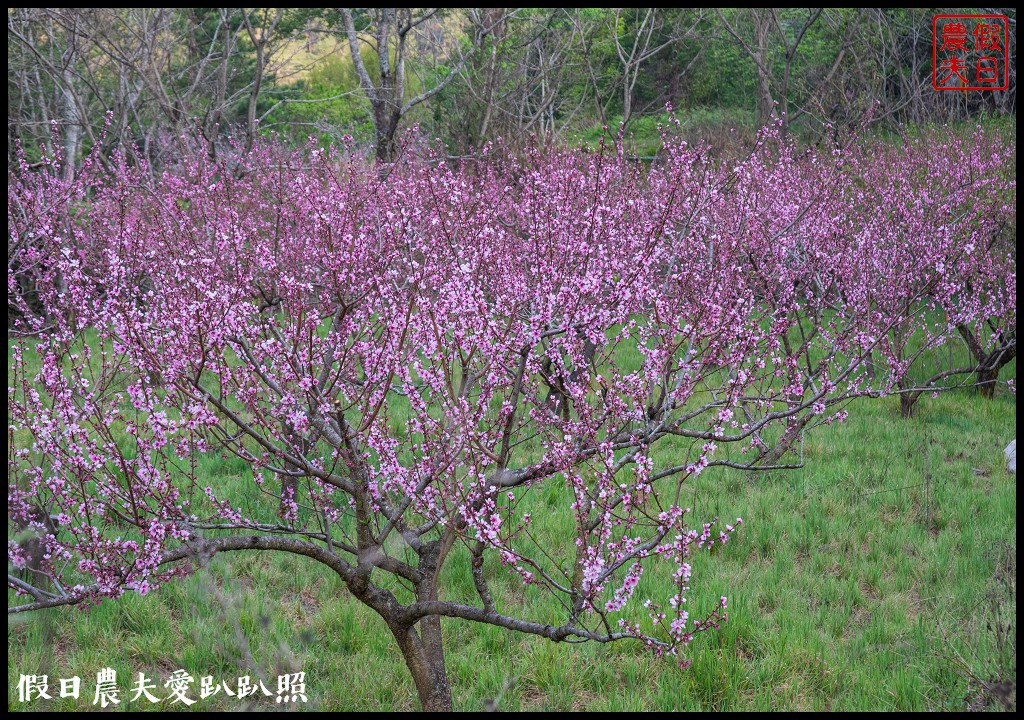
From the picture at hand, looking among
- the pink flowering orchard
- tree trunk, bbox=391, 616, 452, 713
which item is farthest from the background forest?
tree trunk, bbox=391, 616, 452, 713

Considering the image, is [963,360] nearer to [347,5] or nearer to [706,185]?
[706,185]

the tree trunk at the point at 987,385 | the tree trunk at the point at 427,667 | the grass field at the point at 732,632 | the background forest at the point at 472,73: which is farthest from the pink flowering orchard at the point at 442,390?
the background forest at the point at 472,73

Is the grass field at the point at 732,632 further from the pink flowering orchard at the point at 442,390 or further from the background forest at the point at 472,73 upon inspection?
the background forest at the point at 472,73

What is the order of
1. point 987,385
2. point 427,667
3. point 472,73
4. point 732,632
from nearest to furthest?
point 427,667, point 732,632, point 987,385, point 472,73

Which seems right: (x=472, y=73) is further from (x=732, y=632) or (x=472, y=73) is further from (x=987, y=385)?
(x=732, y=632)

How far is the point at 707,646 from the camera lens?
4.05m

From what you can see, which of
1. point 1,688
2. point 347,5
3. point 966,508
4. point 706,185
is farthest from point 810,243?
point 347,5

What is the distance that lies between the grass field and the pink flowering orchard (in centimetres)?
22

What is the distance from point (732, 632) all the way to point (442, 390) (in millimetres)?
2051

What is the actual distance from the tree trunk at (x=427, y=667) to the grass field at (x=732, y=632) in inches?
12.7

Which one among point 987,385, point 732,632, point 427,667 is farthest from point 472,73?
point 427,667

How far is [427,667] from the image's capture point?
11.2ft

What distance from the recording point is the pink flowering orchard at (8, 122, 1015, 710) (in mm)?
2998

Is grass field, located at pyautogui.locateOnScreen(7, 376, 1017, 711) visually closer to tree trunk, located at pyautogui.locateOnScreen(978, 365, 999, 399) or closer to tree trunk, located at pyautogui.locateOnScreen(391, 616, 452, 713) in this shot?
tree trunk, located at pyautogui.locateOnScreen(391, 616, 452, 713)
